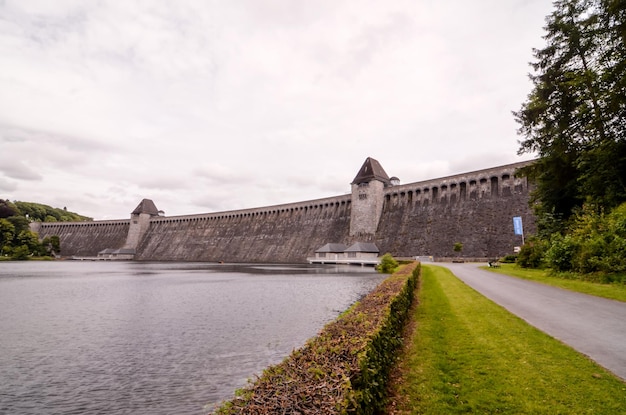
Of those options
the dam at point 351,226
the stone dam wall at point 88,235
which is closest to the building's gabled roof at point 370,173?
the dam at point 351,226

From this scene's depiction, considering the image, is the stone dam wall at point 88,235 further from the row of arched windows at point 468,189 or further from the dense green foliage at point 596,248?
the dense green foliage at point 596,248

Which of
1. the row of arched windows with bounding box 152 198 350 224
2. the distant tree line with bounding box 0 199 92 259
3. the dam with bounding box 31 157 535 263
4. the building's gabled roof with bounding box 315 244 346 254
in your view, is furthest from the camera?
the distant tree line with bounding box 0 199 92 259

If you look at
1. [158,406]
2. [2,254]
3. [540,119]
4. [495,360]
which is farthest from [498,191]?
[2,254]

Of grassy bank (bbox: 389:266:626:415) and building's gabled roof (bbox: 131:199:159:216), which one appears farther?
building's gabled roof (bbox: 131:199:159:216)

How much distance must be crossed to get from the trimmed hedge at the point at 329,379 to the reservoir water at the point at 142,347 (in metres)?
3.61

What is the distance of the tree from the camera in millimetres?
24609

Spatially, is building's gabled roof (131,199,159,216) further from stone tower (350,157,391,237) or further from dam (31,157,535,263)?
stone tower (350,157,391,237)

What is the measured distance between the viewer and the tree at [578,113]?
80.7 ft

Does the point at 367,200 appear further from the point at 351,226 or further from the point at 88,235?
the point at 88,235

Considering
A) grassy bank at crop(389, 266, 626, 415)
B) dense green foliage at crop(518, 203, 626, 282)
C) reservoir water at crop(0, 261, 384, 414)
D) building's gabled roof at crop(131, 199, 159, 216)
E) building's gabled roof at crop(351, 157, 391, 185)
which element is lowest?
reservoir water at crop(0, 261, 384, 414)

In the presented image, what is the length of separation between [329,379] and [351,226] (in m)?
77.4

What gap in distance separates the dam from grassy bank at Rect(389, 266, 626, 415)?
152 ft

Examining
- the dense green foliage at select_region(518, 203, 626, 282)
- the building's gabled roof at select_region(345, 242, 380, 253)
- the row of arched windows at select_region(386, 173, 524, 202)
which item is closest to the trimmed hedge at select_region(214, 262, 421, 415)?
the dense green foliage at select_region(518, 203, 626, 282)

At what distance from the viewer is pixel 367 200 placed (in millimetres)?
80312
